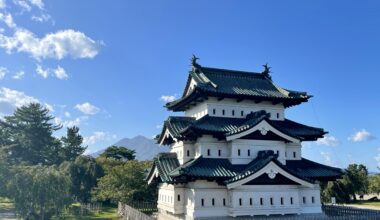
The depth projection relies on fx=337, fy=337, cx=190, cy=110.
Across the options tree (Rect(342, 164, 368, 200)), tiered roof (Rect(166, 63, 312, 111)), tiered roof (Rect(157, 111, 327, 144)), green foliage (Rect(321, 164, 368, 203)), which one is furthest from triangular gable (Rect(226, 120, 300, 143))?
tree (Rect(342, 164, 368, 200))

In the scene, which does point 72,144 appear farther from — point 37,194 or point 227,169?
point 227,169

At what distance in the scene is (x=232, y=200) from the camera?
2378 centimetres

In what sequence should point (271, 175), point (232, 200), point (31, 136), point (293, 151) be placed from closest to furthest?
point (232, 200)
point (271, 175)
point (293, 151)
point (31, 136)

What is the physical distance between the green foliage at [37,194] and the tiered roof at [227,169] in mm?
13555

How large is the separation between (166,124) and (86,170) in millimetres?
31972

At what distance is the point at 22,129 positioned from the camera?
74.6 meters

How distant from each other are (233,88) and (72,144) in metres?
57.5

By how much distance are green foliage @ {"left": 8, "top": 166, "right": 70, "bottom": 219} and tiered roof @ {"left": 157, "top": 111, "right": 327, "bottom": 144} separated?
46.5 ft

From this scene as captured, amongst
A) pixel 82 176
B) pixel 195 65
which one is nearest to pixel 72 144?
pixel 82 176

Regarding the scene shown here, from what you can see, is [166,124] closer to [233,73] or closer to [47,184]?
[233,73]

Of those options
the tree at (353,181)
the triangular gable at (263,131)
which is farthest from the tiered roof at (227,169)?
the tree at (353,181)

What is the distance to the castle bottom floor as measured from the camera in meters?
23.9

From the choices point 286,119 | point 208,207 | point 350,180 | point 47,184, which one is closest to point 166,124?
point 208,207

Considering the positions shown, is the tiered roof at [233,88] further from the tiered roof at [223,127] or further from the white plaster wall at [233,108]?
the tiered roof at [223,127]
